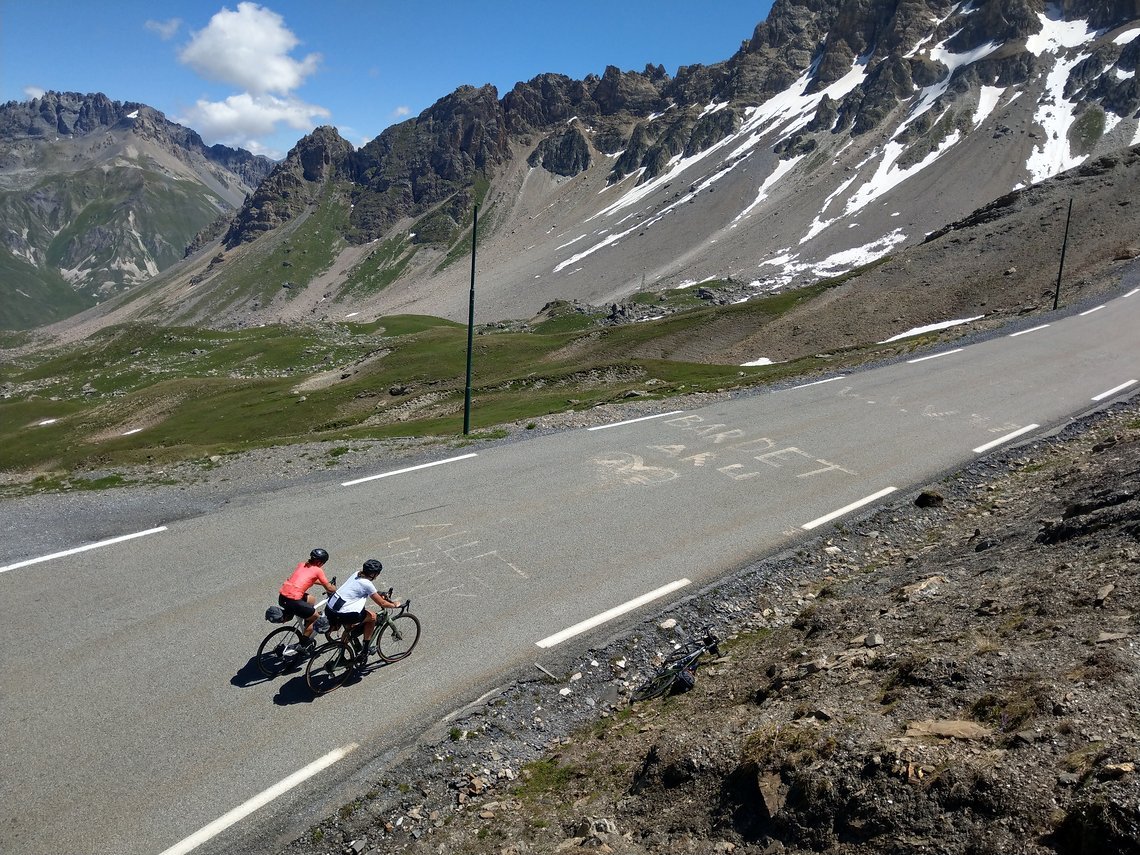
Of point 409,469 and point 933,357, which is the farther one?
point 933,357

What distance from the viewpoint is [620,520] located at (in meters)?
17.3

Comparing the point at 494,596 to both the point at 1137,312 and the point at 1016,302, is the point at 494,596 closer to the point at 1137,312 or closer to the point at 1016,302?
the point at 1137,312

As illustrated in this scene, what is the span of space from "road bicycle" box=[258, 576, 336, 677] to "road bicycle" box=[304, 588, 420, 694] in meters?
0.23

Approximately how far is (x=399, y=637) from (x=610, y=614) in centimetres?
400

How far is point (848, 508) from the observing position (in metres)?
17.8

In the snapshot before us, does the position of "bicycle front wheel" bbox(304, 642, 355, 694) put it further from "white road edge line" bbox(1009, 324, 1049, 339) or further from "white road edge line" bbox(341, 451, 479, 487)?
"white road edge line" bbox(1009, 324, 1049, 339)

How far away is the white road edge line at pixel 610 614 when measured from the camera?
12.5 meters

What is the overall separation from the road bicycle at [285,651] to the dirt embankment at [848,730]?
3.03 meters

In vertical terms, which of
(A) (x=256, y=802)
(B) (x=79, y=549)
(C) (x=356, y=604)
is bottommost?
(A) (x=256, y=802)

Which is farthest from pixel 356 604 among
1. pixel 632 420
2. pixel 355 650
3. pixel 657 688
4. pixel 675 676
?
pixel 632 420

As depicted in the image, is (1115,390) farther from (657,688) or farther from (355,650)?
(355,650)

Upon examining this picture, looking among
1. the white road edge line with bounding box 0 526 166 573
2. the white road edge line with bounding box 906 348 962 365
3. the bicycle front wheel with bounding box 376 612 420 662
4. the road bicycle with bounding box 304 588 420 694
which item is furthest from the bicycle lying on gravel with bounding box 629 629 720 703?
the white road edge line with bounding box 906 348 962 365

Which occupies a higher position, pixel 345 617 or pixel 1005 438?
pixel 345 617

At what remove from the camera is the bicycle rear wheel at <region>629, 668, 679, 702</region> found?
1113 cm
